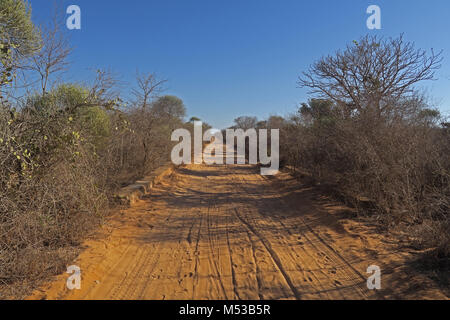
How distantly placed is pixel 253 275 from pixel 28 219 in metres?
3.05

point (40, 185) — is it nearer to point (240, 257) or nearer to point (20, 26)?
point (240, 257)

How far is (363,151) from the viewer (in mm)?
5309

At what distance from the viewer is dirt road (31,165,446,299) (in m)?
2.95

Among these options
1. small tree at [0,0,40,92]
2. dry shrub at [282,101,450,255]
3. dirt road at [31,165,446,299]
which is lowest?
dirt road at [31,165,446,299]

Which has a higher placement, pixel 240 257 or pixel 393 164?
pixel 393 164

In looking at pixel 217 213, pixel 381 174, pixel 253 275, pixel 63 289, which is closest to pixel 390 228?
pixel 381 174

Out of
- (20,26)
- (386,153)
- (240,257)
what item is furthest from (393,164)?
(20,26)

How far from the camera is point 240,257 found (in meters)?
3.85

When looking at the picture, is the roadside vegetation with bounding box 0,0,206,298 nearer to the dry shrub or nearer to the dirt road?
the dirt road

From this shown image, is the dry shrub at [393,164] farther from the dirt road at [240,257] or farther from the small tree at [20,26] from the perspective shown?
the small tree at [20,26]

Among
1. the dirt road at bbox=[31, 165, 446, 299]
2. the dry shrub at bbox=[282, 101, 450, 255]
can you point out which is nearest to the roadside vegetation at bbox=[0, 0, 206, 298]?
the dirt road at bbox=[31, 165, 446, 299]

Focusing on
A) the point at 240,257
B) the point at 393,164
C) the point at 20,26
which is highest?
the point at 20,26

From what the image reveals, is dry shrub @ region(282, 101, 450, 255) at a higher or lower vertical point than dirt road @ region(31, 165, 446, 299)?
higher

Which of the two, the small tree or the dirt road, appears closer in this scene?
the dirt road
